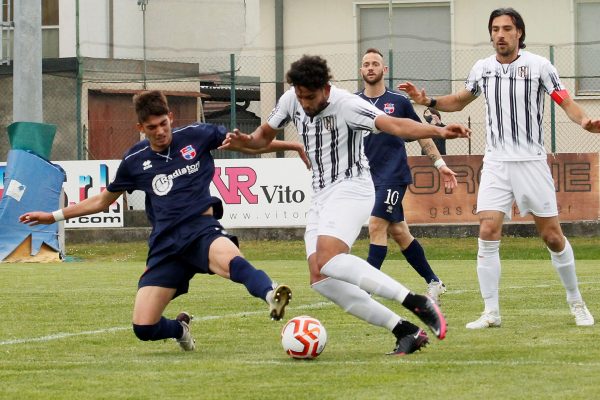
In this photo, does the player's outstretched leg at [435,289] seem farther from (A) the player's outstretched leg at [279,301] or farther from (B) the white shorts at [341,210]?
(A) the player's outstretched leg at [279,301]

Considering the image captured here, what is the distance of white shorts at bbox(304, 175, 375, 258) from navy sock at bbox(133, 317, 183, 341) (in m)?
1.01

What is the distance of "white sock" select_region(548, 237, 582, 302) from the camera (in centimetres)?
946

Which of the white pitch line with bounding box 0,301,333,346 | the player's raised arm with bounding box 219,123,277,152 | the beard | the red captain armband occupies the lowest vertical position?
the white pitch line with bounding box 0,301,333,346

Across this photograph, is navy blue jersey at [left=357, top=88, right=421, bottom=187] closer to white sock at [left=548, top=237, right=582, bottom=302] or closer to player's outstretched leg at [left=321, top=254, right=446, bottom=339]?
white sock at [left=548, top=237, right=582, bottom=302]

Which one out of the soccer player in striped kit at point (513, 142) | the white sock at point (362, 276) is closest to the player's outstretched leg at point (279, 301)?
the white sock at point (362, 276)

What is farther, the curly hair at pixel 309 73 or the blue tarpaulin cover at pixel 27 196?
the blue tarpaulin cover at pixel 27 196

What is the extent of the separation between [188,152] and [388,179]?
3828 millimetres

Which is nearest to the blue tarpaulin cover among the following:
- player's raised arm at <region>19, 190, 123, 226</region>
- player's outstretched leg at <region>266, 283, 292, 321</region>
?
player's raised arm at <region>19, 190, 123, 226</region>

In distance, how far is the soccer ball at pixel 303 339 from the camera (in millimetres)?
7559

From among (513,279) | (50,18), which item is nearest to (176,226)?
(513,279)

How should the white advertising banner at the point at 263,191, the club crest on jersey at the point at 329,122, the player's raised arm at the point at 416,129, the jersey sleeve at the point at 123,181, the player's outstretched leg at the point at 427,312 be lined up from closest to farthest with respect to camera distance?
the player's raised arm at the point at 416,129
the player's outstretched leg at the point at 427,312
the club crest on jersey at the point at 329,122
the jersey sleeve at the point at 123,181
the white advertising banner at the point at 263,191

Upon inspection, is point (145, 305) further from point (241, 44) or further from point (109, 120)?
point (241, 44)

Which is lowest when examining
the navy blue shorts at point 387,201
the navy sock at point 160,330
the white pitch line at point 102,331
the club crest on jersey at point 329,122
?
the white pitch line at point 102,331

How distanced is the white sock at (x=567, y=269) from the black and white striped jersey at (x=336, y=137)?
204 cm
